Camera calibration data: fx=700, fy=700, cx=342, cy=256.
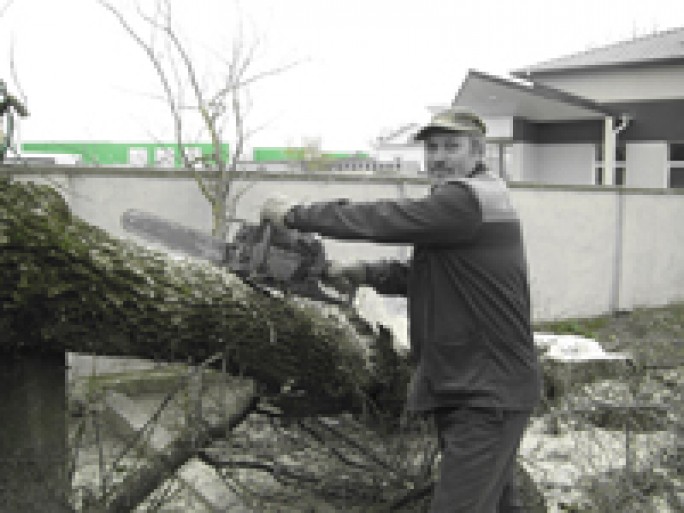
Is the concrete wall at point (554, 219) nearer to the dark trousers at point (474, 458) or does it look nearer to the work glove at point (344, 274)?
the work glove at point (344, 274)

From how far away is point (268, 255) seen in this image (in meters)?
2.51

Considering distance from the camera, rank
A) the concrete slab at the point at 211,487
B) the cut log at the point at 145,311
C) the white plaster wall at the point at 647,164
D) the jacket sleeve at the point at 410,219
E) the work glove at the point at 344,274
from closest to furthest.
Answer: the cut log at the point at 145,311
the jacket sleeve at the point at 410,219
the work glove at the point at 344,274
the concrete slab at the point at 211,487
the white plaster wall at the point at 647,164

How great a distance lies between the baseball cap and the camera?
2.37 metres

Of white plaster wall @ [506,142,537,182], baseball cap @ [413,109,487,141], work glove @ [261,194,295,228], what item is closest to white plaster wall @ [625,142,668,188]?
white plaster wall @ [506,142,537,182]

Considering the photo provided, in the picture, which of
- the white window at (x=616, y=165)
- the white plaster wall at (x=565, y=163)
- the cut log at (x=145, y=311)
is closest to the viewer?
the cut log at (x=145, y=311)

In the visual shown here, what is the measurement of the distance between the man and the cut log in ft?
1.30

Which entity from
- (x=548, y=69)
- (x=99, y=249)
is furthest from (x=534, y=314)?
(x=548, y=69)

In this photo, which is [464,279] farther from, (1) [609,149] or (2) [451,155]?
(1) [609,149]

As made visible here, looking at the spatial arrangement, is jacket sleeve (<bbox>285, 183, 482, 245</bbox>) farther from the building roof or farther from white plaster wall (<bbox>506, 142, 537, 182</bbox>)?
the building roof

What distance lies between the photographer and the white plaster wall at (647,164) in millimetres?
14633

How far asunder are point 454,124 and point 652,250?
339 inches

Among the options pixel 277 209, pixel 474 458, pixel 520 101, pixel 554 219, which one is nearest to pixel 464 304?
pixel 474 458

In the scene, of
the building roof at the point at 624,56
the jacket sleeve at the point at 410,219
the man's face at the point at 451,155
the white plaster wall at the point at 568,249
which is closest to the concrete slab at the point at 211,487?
the jacket sleeve at the point at 410,219

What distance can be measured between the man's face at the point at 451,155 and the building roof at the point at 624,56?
13529mm
